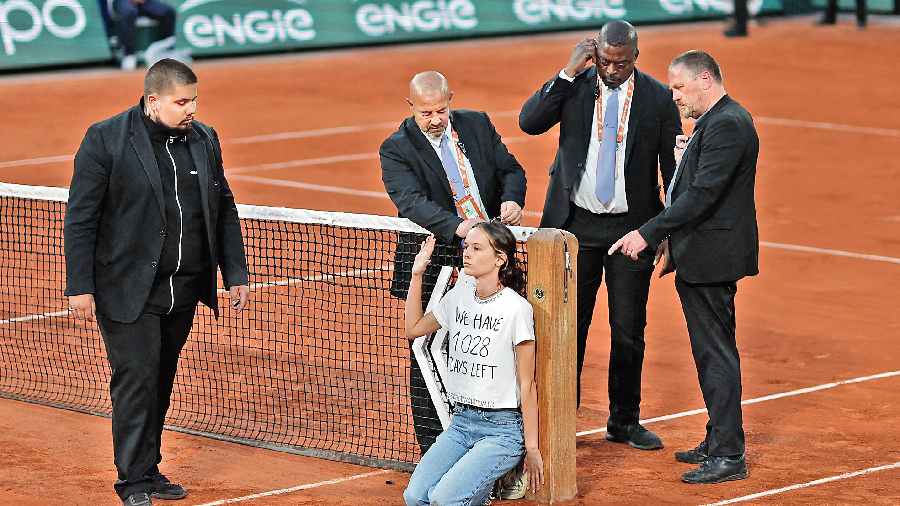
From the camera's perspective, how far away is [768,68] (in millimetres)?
30297

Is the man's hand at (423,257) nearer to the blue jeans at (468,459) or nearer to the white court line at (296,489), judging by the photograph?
the blue jeans at (468,459)

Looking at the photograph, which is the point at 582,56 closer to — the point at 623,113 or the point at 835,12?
the point at 623,113

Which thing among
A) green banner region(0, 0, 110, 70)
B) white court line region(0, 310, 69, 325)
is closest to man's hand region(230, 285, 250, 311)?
white court line region(0, 310, 69, 325)

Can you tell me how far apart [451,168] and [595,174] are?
0.91 meters

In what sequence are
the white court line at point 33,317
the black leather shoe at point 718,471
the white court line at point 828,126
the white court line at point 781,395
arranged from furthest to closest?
the white court line at point 828,126 < the white court line at point 33,317 < the white court line at point 781,395 < the black leather shoe at point 718,471

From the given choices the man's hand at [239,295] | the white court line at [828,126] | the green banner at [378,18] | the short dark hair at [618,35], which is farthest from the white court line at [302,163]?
the man's hand at [239,295]

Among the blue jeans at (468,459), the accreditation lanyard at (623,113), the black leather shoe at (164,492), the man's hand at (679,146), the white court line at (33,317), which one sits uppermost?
the accreditation lanyard at (623,113)

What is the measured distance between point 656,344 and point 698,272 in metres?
3.50

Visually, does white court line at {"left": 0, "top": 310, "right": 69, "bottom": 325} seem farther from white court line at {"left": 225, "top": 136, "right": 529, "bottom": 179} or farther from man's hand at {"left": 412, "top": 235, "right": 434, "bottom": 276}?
white court line at {"left": 225, "top": 136, "right": 529, "bottom": 179}

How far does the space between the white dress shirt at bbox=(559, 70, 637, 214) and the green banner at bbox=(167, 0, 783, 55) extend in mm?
21117

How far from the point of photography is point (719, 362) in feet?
30.5

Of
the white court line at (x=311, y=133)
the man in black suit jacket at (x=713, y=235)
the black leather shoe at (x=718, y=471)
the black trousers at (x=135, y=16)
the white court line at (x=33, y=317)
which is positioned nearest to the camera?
the man in black suit jacket at (x=713, y=235)

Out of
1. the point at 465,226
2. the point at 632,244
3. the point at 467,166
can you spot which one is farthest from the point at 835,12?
the point at 465,226

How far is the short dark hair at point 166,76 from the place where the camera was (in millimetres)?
8492
